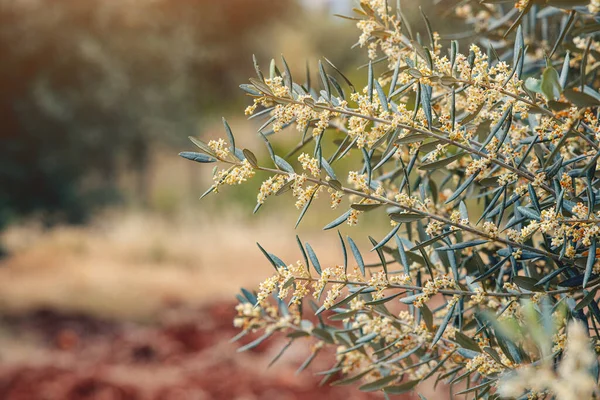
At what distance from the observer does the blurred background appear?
3617mm

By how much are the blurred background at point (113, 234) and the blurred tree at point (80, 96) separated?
15 millimetres

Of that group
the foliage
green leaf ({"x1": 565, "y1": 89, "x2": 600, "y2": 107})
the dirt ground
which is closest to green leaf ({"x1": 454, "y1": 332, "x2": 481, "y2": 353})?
the foliage

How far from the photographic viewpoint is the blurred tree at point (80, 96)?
19.4ft

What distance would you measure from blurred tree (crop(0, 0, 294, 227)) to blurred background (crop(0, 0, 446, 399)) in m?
0.02

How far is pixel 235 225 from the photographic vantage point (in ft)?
26.4

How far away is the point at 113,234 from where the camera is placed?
730cm

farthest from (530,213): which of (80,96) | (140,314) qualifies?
(80,96)

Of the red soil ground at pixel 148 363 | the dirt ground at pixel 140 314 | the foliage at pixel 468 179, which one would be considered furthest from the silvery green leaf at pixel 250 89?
the red soil ground at pixel 148 363

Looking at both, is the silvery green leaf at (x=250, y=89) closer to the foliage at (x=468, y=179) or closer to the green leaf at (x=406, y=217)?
the foliage at (x=468, y=179)

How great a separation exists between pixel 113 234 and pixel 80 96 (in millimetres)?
1733

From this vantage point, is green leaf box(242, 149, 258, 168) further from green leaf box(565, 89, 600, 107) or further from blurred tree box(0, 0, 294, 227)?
blurred tree box(0, 0, 294, 227)

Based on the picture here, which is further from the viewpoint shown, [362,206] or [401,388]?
[401,388]

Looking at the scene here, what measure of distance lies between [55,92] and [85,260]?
5.77 feet

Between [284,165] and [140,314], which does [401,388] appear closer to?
[284,165]
